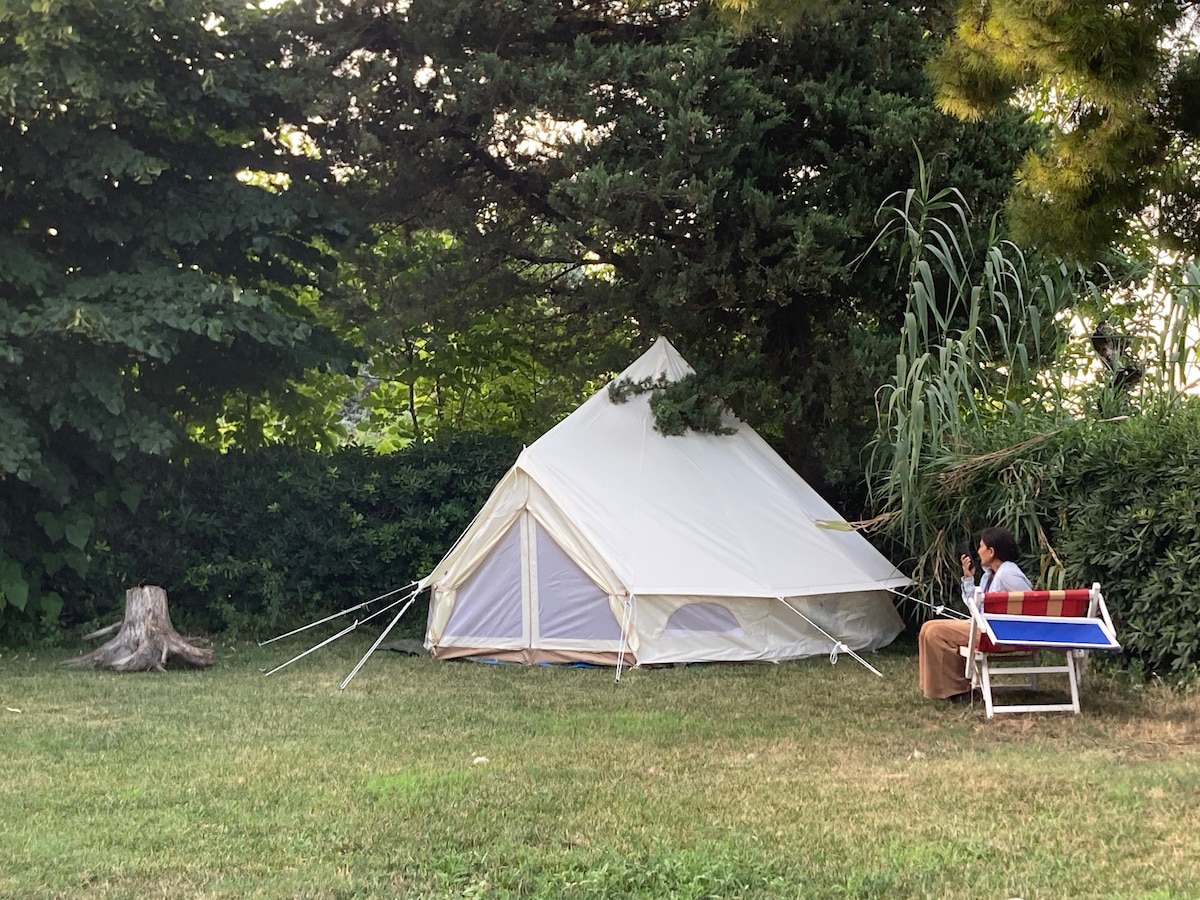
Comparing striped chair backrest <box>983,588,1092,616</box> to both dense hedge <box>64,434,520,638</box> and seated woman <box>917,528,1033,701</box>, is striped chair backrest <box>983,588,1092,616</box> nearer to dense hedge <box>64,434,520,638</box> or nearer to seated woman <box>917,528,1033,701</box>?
seated woman <box>917,528,1033,701</box>

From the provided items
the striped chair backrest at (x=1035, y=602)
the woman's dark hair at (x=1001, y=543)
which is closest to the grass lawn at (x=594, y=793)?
the striped chair backrest at (x=1035, y=602)

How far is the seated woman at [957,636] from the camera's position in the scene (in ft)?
22.6

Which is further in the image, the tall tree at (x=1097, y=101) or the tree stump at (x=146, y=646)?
the tree stump at (x=146, y=646)

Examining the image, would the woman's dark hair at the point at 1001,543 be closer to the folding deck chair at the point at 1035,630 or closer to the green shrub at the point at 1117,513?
the folding deck chair at the point at 1035,630

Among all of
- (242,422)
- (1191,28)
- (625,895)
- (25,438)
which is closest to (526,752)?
(625,895)

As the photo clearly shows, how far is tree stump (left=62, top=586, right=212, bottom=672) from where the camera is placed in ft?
29.0

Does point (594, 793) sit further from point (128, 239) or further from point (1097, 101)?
point (128, 239)

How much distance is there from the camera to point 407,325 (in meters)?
11.1

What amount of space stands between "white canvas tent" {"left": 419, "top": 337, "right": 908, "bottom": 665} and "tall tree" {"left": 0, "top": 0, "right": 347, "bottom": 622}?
101 inches

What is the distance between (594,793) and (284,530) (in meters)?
7.12

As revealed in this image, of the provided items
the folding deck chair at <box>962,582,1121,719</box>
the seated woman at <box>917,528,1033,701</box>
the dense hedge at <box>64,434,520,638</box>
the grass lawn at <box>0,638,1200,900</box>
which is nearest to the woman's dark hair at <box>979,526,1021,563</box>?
the seated woman at <box>917,528,1033,701</box>

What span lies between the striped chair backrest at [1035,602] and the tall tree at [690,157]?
3522 mm

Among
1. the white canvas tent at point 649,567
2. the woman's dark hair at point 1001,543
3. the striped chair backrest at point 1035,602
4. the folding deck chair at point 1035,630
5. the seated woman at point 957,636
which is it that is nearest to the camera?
the folding deck chair at point 1035,630

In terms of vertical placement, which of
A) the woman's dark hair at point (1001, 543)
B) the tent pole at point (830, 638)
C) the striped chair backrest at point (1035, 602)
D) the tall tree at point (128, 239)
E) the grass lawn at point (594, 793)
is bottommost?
the grass lawn at point (594, 793)
